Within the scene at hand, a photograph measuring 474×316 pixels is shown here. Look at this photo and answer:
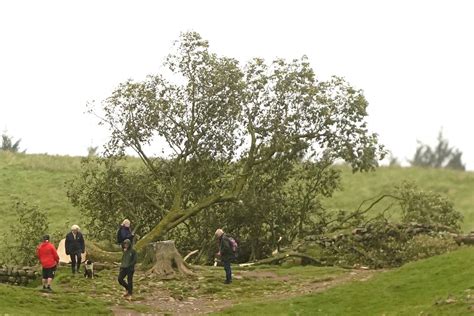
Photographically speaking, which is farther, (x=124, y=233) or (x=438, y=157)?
(x=438, y=157)

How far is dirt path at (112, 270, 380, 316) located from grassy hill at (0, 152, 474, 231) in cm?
3065

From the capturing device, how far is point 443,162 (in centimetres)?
9512

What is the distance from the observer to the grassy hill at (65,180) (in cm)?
6053

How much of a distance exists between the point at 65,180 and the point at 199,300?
39064 mm

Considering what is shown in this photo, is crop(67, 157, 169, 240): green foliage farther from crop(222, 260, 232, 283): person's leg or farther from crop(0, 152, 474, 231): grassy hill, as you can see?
crop(0, 152, 474, 231): grassy hill

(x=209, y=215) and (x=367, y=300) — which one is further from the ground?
(x=209, y=215)

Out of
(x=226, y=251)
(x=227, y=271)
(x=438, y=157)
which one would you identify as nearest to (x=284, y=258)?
(x=227, y=271)

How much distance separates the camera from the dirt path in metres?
24.3

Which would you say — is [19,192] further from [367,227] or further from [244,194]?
[367,227]

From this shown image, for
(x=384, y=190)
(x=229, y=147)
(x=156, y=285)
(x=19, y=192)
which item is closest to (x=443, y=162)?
(x=384, y=190)

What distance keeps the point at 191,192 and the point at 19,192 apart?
28124 millimetres

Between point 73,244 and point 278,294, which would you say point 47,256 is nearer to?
point 73,244

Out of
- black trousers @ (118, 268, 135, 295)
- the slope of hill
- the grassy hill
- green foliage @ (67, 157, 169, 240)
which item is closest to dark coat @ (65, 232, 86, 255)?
black trousers @ (118, 268, 135, 295)

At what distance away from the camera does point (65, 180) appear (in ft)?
206
